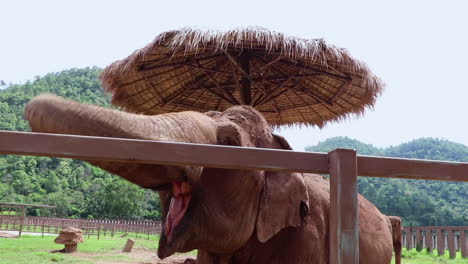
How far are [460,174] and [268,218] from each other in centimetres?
127

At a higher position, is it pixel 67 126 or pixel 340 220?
pixel 67 126

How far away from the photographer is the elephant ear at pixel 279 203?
3115 millimetres

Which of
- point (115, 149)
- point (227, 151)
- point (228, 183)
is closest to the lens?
point (115, 149)

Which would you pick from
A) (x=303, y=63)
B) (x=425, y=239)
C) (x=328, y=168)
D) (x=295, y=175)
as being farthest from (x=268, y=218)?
(x=425, y=239)

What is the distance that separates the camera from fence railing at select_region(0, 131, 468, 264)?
66.1 inches

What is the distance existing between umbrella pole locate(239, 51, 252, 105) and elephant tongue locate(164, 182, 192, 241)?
124 inches

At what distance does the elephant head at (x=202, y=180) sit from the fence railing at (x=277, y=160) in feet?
0.72

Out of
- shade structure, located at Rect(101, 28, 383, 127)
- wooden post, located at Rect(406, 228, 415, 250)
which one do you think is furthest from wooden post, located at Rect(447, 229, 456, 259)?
shade structure, located at Rect(101, 28, 383, 127)

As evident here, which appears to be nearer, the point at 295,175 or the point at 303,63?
the point at 295,175

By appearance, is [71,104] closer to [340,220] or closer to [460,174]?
[340,220]

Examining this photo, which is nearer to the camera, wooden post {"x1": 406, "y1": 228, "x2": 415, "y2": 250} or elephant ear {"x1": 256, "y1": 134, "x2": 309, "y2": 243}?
elephant ear {"x1": 256, "y1": 134, "x2": 309, "y2": 243}

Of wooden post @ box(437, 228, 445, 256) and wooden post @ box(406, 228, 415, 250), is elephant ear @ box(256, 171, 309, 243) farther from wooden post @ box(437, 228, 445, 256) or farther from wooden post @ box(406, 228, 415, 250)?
wooden post @ box(406, 228, 415, 250)

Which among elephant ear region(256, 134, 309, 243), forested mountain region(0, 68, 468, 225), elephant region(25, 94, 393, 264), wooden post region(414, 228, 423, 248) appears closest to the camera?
elephant region(25, 94, 393, 264)

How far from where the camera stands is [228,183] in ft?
9.79
